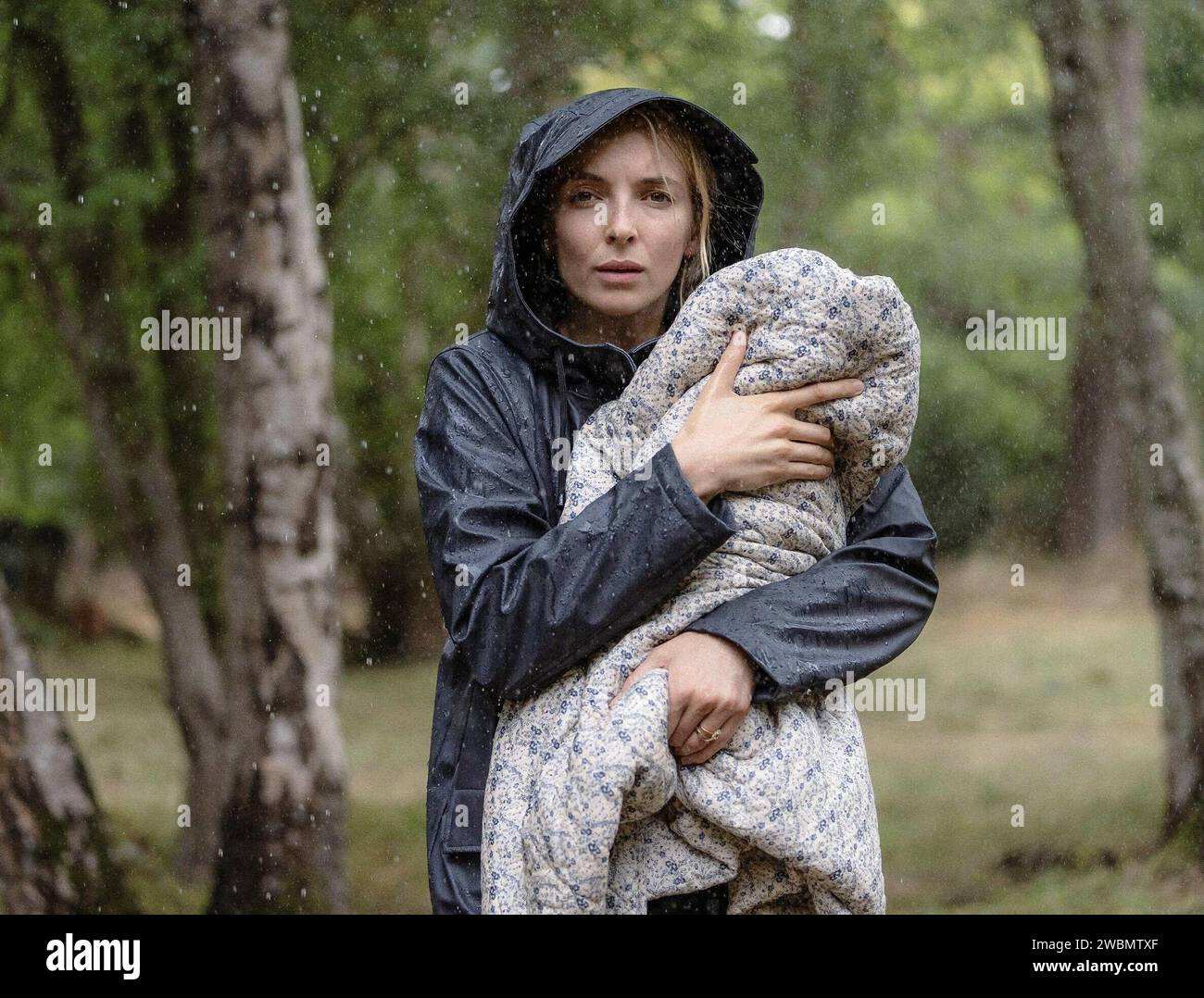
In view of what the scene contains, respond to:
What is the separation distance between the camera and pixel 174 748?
809 centimetres

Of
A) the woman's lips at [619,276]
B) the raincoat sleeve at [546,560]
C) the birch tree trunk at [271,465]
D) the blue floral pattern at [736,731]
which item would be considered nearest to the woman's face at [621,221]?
the woman's lips at [619,276]

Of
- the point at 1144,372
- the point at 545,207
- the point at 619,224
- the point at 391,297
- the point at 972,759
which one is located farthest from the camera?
the point at 972,759

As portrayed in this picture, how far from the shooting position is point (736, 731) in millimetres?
1596

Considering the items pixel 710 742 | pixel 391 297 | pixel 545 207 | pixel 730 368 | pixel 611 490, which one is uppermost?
pixel 391 297

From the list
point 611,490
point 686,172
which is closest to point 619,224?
point 686,172

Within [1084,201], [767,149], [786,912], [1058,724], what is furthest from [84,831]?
[1058,724]

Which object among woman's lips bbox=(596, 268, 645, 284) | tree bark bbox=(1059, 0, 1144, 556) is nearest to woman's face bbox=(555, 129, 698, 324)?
woman's lips bbox=(596, 268, 645, 284)

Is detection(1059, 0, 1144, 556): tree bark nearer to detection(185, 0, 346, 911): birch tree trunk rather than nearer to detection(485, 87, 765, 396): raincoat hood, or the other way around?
detection(185, 0, 346, 911): birch tree trunk

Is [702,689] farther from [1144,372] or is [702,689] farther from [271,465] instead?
[1144,372]

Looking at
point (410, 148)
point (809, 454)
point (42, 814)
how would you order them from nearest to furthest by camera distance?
point (809, 454) < point (42, 814) < point (410, 148)

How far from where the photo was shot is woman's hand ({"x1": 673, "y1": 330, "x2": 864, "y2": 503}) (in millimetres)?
1612

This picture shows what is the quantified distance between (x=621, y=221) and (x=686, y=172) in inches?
5.5

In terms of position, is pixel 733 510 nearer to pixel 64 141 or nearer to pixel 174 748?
pixel 64 141

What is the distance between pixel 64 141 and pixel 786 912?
4.78 metres
